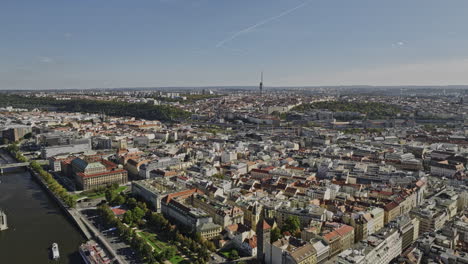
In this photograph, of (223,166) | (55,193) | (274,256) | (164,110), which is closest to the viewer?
(274,256)

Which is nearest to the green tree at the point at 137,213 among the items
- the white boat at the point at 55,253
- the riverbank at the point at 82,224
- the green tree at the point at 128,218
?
the green tree at the point at 128,218

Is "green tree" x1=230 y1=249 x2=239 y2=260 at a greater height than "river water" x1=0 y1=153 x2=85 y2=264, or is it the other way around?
"green tree" x1=230 y1=249 x2=239 y2=260

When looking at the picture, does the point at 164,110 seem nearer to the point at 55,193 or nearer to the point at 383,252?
the point at 55,193

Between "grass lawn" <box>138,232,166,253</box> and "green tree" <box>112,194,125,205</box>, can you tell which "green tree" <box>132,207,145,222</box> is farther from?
"green tree" <box>112,194,125,205</box>

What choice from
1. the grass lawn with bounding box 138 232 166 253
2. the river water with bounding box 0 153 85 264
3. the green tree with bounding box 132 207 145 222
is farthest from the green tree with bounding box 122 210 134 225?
the river water with bounding box 0 153 85 264

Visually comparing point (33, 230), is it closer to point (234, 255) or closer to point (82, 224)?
point (82, 224)

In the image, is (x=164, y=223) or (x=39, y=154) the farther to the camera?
(x=39, y=154)

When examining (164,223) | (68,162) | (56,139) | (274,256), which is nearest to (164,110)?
(56,139)

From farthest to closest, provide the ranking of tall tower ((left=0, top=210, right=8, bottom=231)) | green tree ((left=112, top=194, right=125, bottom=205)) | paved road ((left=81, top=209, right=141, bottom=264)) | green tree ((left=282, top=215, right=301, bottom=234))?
green tree ((left=112, top=194, right=125, bottom=205)), tall tower ((left=0, top=210, right=8, bottom=231)), green tree ((left=282, top=215, right=301, bottom=234)), paved road ((left=81, top=209, right=141, bottom=264))
